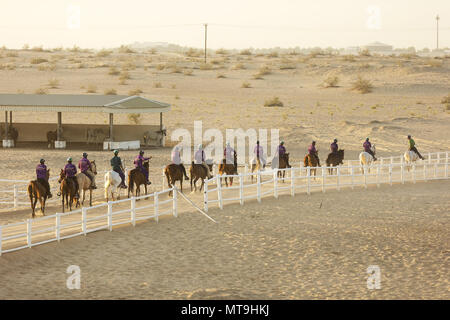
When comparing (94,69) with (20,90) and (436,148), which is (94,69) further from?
(436,148)

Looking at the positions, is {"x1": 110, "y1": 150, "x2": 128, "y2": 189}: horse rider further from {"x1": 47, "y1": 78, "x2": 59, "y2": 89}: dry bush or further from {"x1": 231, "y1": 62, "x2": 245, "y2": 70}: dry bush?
{"x1": 231, "y1": 62, "x2": 245, "y2": 70}: dry bush

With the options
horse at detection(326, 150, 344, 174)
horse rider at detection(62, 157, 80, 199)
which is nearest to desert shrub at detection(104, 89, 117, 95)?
horse at detection(326, 150, 344, 174)

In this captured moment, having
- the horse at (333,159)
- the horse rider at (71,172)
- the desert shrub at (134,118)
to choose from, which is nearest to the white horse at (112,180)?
the horse rider at (71,172)

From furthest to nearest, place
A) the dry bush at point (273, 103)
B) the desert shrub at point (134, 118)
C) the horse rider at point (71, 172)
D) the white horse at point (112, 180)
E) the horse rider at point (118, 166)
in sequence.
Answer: the dry bush at point (273, 103) < the desert shrub at point (134, 118) < the horse rider at point (118, 166) < the white horse at point (112, 180) < the horse rider at point (71, 172)

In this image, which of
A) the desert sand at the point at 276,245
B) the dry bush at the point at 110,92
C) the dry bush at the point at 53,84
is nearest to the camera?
the desert sand at the point at 276,245

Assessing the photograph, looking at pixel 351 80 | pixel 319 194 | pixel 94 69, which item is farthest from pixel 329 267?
pixel 94 69

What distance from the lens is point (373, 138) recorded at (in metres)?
45.0

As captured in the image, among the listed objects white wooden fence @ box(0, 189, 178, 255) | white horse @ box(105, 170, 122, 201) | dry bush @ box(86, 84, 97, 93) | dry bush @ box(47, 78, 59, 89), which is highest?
dry bush @ box(47, 78, 59, 89)

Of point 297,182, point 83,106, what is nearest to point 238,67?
point 83,106

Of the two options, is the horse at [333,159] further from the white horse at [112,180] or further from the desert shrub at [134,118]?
the desert shrub at [134,118]

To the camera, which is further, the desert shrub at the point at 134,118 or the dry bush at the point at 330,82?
the dry bush at the point at 330,82

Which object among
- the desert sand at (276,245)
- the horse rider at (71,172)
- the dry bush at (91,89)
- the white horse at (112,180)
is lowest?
the desert sand at (276,245)

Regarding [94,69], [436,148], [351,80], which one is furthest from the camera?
[94,69]
